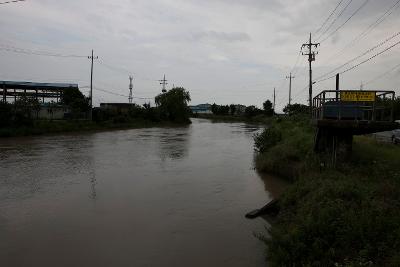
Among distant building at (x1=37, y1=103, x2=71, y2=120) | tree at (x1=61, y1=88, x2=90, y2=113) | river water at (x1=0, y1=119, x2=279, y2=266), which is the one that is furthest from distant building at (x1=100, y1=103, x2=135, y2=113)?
river water at (x1=0, y1=119, x2=279, y2=266)

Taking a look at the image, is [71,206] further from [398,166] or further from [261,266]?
[398,166]

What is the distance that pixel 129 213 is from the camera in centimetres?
1235

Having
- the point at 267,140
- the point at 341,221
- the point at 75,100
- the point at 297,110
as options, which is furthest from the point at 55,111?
the point at 341,221

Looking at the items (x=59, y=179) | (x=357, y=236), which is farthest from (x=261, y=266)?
(x=59, y=179)

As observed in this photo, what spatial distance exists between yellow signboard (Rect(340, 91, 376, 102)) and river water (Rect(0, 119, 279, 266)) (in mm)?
4259

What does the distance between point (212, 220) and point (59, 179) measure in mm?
8589

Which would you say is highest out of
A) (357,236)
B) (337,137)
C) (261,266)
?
(337,137)

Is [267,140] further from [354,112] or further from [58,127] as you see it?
[58,127]

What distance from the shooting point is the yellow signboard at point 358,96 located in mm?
13273

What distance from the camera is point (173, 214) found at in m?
12.3

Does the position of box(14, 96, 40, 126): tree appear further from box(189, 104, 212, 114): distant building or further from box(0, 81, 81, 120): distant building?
box(189, 104, 212, 114): distant building

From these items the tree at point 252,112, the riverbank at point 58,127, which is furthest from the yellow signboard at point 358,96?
the tree at point 252,112

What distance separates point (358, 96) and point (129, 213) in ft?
26.1

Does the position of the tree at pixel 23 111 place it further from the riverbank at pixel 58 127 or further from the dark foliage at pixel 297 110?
the dark foliage at pixel 297 110
